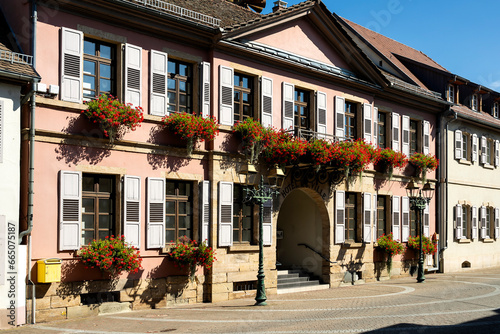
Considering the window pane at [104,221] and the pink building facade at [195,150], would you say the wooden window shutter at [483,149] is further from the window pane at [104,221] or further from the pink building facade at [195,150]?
the window pane at [104,221]

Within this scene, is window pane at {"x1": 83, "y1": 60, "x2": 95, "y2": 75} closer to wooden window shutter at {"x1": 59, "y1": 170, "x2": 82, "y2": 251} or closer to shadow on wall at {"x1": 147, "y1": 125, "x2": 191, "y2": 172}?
shadow on wall at {"x1": 147, "y1": 125, "x2": 191, "y2": 172}

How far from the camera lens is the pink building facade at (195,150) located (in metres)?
14.0

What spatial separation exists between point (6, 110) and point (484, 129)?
23.3 metres

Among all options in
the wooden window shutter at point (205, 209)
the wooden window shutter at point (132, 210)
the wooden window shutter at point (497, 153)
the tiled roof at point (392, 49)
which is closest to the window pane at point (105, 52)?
the wooden window shutter at point (132, 210)

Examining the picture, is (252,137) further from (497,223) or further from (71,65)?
(497,223)

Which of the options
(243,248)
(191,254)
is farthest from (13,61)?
(243,248)

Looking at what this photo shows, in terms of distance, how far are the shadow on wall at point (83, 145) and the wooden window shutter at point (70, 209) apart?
1.23 feet

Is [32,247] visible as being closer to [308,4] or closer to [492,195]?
[308,4]

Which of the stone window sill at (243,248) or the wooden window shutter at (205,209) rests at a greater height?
the wooden window shutter at (205,209)

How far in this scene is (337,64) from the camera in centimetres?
2159

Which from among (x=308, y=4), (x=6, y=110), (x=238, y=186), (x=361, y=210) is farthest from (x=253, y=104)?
(x=6, y=110)

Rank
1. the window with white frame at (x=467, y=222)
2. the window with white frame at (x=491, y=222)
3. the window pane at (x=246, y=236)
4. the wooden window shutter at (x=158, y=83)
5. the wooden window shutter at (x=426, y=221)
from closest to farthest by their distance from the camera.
Answer: the wooden window shutter at (x=158, y=83), the window pane at (x=246, y=236), the wooden window shutter at (x=426, y=221), the window with white frame at (x=467, y=222), the window with white frame at (x=491, y=222)

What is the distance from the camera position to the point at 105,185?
49.3 ft

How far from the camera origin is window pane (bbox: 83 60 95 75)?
14.8 metres
